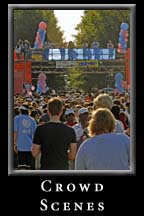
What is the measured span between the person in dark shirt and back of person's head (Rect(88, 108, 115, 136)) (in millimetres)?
567

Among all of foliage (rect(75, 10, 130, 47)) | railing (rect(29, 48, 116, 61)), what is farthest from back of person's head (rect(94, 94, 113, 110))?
foliage (rect(75, 10, 130, 47))

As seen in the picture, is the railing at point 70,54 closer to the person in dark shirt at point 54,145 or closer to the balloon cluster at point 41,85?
the balloon cluster at point 41,85

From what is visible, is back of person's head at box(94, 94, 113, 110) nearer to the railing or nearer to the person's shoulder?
the person's shoulder

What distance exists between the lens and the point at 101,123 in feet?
14.9

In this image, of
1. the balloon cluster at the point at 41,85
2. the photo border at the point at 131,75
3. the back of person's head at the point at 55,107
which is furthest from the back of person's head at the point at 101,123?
the balloon cluster at the point at 41,85

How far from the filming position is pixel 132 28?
419 cm

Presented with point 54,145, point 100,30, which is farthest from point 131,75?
point 100,30

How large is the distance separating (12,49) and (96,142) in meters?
0.89

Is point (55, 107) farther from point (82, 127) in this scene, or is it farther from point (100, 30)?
point (100, 30)

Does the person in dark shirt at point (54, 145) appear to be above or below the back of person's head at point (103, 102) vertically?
below

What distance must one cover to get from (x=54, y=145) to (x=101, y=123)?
0.67m

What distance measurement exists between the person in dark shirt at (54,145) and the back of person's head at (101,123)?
1.86 feet

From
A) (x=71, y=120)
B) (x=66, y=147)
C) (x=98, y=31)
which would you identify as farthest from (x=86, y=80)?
(x=66, y=147)

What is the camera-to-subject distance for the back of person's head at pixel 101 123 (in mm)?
4523
